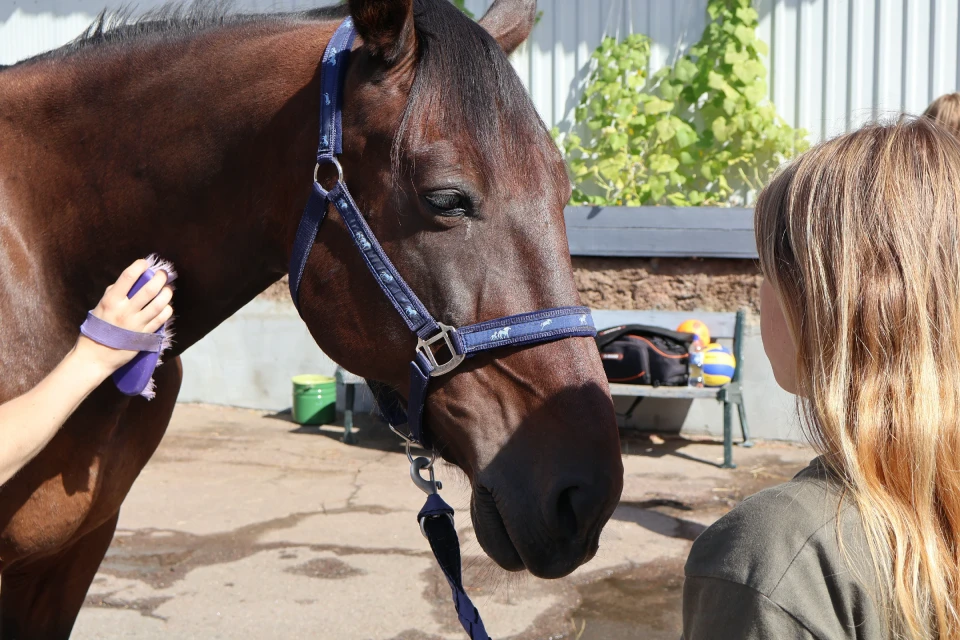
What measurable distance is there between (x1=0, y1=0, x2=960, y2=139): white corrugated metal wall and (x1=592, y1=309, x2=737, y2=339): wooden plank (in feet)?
4.43

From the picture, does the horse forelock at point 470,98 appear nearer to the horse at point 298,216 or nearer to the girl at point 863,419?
the horse at point 298,216

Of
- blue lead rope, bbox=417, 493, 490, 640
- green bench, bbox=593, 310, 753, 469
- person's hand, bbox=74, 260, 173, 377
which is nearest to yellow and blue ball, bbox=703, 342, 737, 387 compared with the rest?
green bench, bbox=593, 310, 753, 469

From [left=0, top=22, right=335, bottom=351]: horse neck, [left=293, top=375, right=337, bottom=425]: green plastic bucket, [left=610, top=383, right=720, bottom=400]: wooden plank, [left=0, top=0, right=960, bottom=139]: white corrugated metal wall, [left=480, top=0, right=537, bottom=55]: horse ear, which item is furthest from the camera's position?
[left=293, top=375, right=337, bottom=425]: green plastic bucket

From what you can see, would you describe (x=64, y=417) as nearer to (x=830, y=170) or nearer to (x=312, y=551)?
(x=830, y=170)

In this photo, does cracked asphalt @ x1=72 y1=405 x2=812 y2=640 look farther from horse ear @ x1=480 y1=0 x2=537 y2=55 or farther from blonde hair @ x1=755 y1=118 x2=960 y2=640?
horse ear @ x1=480 y1=0 x2=537 y2=55

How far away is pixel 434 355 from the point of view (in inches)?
56.5

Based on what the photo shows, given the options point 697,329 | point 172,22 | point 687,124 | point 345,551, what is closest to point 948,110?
point 172,22

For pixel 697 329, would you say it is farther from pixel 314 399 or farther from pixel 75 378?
pixel 75 378

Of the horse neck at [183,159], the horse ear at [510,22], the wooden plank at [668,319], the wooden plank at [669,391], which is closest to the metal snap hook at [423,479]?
the horse neck at [183,159]

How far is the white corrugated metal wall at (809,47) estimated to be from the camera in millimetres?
5527

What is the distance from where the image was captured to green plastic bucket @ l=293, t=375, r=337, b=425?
6.23m

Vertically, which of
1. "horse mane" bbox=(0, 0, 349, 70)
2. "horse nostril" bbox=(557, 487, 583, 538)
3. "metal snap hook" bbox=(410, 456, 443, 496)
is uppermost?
"horse mane" bbox=(0, 0, 349, 70)

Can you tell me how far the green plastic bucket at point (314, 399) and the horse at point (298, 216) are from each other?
436 centimetres

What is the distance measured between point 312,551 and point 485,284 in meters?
2.88
